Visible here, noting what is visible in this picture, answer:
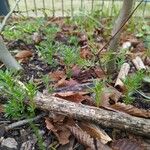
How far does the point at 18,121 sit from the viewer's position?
165cm

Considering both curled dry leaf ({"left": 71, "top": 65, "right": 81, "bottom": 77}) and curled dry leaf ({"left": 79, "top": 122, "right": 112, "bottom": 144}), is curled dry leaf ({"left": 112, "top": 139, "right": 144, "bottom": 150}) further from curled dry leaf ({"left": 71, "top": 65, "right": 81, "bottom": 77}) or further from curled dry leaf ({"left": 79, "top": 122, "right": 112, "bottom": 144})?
curled dry leaf ({"left": 71, "top": 65, "right": 81, "bottom": 77})

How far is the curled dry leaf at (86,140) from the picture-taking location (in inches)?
60.3

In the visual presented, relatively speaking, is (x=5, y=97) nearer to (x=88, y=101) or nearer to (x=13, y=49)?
(x=88, y=101)

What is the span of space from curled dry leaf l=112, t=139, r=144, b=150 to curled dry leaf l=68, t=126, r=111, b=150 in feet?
0.15

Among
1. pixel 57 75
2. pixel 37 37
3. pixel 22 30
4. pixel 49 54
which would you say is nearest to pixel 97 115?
pixel 57 75

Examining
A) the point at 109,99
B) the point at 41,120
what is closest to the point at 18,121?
the point at 41,120

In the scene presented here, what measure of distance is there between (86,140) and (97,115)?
0.13 metres

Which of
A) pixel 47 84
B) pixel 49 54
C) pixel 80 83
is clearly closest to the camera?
pixel 47 84

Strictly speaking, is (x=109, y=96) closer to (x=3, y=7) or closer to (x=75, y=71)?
(x=75, y=71)

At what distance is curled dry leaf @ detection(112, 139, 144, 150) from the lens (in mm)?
1533

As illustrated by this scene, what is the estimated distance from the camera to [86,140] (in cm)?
155

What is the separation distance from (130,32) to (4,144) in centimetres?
185

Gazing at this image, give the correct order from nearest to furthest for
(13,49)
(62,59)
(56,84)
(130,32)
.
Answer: (56,84), (62,59), (13,49), (130,32)

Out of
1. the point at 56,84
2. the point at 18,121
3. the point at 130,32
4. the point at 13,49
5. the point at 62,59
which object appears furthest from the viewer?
the point at 130,32
